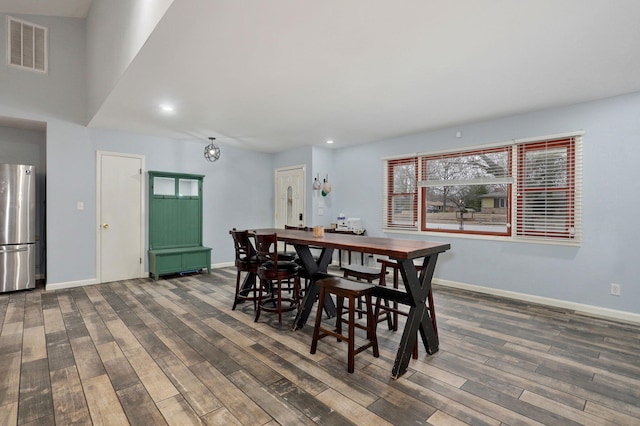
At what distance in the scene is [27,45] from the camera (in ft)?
15.0

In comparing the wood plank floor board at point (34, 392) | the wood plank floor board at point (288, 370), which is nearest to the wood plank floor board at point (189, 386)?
the wood plank floor board at point (288, 370)

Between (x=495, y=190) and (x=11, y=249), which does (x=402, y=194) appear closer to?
(x=495, y=190)

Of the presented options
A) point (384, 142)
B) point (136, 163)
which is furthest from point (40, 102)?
point (384, 142)

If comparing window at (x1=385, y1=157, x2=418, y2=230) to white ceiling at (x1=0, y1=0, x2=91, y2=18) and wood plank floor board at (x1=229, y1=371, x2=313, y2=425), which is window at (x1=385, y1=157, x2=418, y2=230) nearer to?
wood plank floor board at (x1=229, y1=371, x2=313, y2=425)

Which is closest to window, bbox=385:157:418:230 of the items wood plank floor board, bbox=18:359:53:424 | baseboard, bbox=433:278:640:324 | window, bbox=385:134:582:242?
window, bbox=385:134:582:242

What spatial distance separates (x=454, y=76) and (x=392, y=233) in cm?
317

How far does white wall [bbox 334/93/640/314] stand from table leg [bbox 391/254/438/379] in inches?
94.0

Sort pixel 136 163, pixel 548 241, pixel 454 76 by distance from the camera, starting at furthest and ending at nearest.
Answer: pixel 136 163, pixel 548 241, pixel 454 76

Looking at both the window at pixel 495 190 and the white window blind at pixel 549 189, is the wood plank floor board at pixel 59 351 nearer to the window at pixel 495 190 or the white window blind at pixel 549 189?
the window at pixel 495 190

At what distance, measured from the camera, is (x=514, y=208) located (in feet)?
14.5

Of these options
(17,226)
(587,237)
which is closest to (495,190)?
(587,237)

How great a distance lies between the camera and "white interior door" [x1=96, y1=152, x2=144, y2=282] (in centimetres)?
521

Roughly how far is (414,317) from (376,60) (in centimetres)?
218

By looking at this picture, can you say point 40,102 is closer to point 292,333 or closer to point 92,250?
point 92,250
